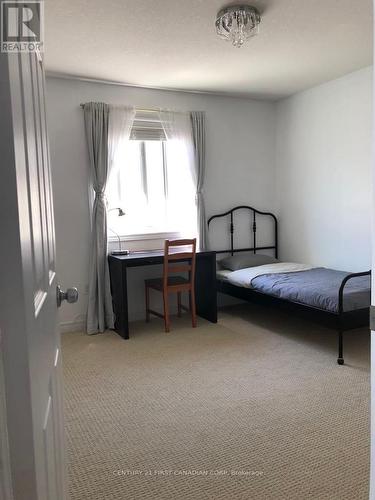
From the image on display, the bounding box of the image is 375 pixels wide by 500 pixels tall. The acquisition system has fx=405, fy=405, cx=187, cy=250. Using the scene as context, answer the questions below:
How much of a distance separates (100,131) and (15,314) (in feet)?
12.0

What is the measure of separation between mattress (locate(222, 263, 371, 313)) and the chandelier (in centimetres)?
198

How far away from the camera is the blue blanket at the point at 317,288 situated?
10.3 feet

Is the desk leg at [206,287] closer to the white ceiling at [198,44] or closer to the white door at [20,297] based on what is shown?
the white ceiling at [198,44]

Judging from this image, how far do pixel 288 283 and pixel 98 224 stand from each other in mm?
1920

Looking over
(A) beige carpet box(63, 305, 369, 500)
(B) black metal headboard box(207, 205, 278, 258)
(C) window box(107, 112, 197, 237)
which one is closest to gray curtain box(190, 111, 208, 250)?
(C) window box(107, 112, 197, 237)

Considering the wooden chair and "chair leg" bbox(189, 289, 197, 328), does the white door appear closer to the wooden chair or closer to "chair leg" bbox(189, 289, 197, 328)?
the wooden chair

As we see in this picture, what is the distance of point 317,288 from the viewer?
3.36 m

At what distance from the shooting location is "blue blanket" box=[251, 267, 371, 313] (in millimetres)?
3129

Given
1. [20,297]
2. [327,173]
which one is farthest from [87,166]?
[20,297]

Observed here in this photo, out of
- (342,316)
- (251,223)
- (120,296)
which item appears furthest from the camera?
(251,223)

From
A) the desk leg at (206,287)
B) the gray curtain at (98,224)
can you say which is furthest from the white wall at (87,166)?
the desk leg at (206,287)

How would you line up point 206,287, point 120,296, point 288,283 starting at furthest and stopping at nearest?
point 206,287
point 120,296
point 288,283

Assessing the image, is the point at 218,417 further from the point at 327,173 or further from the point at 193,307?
the point at 327,173

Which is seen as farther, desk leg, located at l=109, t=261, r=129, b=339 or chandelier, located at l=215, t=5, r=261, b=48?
desk leg, located at l=109, t=261, r=129, b=339
